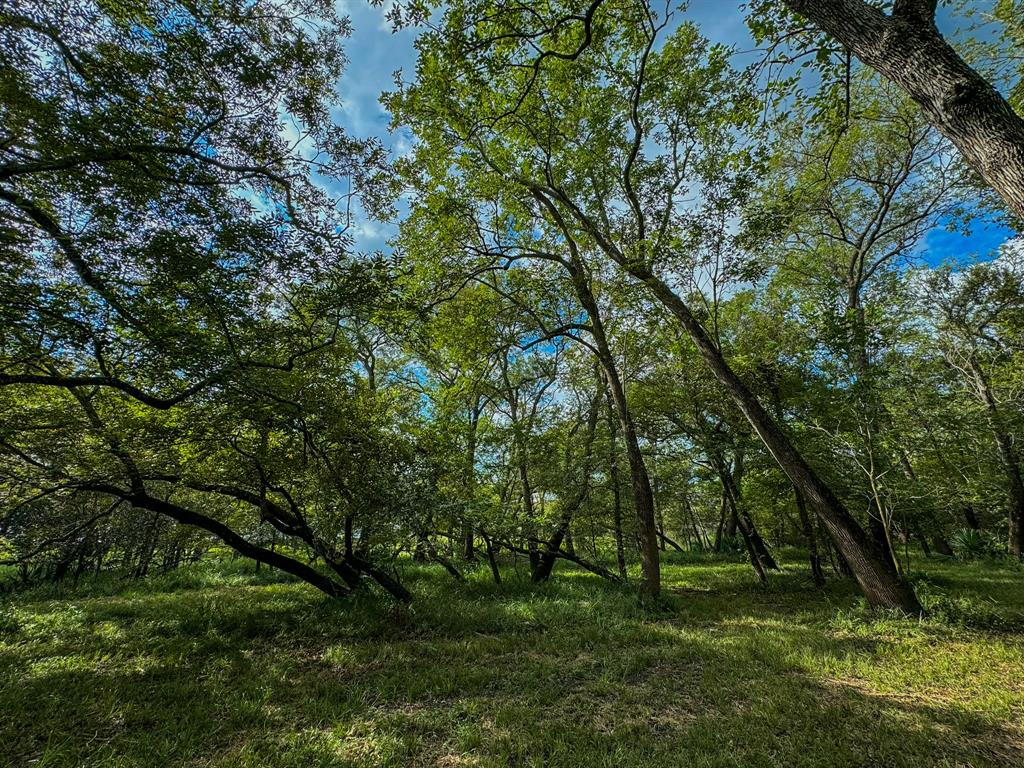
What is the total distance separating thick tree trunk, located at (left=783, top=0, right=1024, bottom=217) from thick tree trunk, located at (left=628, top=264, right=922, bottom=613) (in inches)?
171

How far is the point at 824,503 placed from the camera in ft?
21.7

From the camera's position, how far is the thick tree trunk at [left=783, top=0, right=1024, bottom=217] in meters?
2.49

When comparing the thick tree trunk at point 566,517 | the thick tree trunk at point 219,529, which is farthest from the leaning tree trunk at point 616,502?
the thick tree trunk at point 219,529

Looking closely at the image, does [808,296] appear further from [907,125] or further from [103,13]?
[103,13]

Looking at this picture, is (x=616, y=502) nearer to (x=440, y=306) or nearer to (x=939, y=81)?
(x=440, y=306)

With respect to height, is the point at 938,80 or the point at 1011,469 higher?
the point at 938,80

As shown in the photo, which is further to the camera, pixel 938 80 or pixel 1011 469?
pixel 1011 469

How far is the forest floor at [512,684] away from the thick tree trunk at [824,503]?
0.47 metres

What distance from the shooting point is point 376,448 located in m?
6.89

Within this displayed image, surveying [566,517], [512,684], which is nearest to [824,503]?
[566,517]

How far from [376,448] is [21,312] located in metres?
4.36

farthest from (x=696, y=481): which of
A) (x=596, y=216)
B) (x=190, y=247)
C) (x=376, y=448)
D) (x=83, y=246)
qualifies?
(x=83, y=246)

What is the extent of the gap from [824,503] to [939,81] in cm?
621

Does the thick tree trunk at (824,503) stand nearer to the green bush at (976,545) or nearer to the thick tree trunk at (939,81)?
the thick tree trunk at (939,81)
